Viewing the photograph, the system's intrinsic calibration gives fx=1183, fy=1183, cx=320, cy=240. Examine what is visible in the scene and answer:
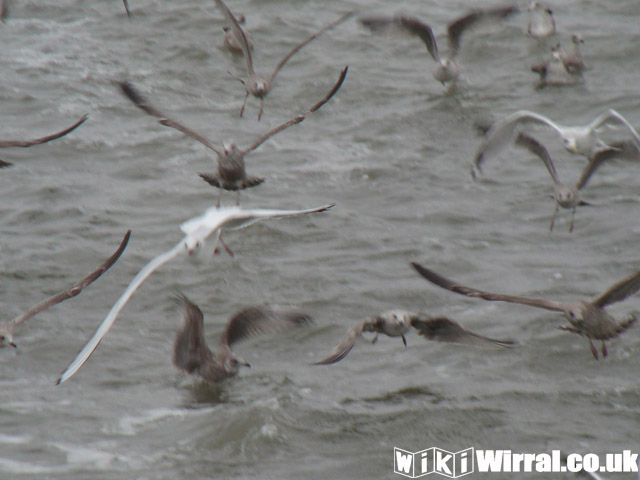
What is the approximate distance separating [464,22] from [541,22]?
6.10ft

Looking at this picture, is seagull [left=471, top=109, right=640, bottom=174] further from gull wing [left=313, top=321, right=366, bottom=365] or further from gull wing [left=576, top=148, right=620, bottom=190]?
gull wing [left=313, top=321, right=366, bottom=365]

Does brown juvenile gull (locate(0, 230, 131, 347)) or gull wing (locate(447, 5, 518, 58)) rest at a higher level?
gull wing (locate(447, 5, 518, 58))

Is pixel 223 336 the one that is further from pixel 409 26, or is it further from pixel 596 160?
pixel 409 26

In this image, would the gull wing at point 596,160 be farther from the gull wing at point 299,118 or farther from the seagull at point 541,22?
the seagull at point 541,22

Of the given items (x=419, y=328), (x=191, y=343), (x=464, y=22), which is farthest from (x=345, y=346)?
(x=464, y=22)

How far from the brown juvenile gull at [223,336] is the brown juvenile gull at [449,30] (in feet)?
23.9

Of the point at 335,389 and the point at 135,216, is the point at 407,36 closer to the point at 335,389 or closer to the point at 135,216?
the point at 135,216

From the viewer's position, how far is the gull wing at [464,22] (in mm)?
15945

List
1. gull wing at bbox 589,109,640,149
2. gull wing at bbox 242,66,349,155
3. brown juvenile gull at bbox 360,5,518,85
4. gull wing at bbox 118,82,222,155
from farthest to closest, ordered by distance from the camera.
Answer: brown juvenile gull at bbox 360,5,518,85, gull wing at bbox 589,109,640,149, gull wing at bbox 118,82,222,155, gull wing at bbox 242,66,349,155

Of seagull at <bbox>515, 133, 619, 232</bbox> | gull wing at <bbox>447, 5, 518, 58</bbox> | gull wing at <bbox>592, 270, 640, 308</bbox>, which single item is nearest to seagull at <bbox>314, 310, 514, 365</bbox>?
gull wing at <bbox>592, 270, 640, 308</bbox>

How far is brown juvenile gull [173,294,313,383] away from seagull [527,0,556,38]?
9.47m

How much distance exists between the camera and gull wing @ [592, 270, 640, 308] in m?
8.55

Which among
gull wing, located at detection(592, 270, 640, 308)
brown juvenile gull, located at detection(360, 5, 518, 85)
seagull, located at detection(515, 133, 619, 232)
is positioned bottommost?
gull wing, located at detection(592, 270, 640, 308)

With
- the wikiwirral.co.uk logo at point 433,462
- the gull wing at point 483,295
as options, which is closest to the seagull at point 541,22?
the gull wing at point 483,295
